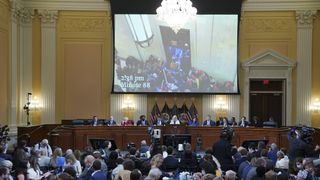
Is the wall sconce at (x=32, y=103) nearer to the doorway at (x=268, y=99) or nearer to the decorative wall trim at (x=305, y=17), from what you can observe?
the doorway at (x=268, y=99)

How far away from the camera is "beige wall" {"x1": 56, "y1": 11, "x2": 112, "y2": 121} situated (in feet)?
77.0

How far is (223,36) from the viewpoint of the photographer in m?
23.1

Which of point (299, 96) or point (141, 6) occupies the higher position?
point (141, 6)

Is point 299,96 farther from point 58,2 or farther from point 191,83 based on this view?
point 58,2

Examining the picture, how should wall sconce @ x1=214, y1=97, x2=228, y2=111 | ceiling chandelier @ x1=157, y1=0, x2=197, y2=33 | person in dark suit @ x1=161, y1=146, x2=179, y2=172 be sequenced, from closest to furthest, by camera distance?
person in dark suit @ x1=161, y1=146, x2=179, y2=172 → ceiling chandelier @ x1=157, y1=0, x2=197, y2=33 → wall sconce @ x1=214, y1=97, x2=228, y2=111

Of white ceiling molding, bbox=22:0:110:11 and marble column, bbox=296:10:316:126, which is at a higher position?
white ceiling molding, bbox=22:0:110:11

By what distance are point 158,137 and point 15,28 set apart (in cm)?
824

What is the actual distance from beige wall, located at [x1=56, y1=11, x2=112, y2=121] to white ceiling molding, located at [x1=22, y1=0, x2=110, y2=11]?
232 mm

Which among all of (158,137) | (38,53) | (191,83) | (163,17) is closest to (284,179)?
(163,17)

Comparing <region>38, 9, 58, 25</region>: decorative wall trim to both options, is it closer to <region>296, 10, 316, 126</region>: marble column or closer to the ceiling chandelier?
the ceiling chandelier

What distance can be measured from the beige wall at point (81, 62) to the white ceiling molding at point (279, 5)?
658 centimetres

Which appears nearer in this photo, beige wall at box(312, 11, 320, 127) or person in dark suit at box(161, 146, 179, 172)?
person in dark suit at box(161, 146, 179, 172)

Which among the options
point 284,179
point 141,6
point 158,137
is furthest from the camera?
point 141,6

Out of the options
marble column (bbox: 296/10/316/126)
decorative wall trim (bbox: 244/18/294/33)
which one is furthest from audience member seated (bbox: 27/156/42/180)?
marble column (bbox: 296/10/316/126)
